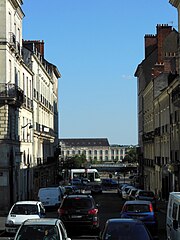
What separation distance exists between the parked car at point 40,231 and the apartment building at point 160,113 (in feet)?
108

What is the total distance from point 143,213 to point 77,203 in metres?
2.78

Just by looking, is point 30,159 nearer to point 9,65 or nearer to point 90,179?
point 9,65

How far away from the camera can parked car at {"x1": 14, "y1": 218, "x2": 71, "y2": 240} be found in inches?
558

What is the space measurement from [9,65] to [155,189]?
30021mm

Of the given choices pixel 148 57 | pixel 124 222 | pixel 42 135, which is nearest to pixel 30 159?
pixel 42 135

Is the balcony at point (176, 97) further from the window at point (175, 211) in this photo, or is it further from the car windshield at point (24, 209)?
the window at point (175, 211)

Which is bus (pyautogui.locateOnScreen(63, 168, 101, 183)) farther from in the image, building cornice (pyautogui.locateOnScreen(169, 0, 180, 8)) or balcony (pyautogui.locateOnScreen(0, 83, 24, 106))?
balcony (pyautogui.locateOnScreen(0, 83, 24, 106))

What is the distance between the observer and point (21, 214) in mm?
24578

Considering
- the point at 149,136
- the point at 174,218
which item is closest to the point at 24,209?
the point at 174,218

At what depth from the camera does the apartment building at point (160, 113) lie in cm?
5222

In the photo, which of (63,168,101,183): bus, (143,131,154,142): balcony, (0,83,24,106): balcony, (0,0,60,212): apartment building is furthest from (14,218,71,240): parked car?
(63,168,101,183): bus

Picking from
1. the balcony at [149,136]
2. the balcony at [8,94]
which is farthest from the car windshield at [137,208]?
the balcony at [149,136]

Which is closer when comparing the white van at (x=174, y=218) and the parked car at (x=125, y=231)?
the parked car at (x=125, y=231)

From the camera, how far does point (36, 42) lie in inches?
3319
